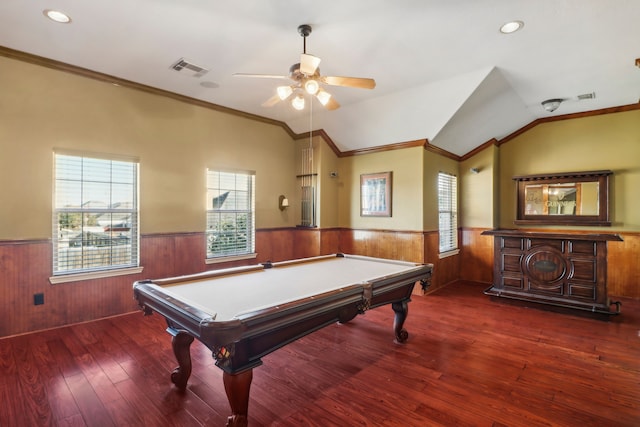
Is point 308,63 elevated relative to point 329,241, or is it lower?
elevated

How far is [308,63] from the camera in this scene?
2.53 m

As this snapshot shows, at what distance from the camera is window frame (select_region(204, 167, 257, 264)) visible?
16.0 ft

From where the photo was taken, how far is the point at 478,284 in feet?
19.1

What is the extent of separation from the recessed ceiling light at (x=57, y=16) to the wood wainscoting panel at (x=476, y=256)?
248 inches

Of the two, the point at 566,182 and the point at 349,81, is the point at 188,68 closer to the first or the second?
the point at 349,81

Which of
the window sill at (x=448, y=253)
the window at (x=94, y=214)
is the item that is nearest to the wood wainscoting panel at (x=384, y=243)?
the window sill at (x=448, y=253)

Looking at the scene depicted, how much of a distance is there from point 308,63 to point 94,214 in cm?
316

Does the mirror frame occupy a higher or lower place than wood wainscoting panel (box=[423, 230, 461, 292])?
higher

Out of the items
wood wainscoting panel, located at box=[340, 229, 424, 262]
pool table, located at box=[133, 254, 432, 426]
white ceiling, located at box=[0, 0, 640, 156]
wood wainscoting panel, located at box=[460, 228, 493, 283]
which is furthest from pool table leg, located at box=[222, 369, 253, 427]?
wood wainscoting panel, located at box=[460, 228, 493, 283]

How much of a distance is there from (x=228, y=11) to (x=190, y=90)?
6.33 feet

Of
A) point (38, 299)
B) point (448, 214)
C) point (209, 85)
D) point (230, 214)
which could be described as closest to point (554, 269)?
point (448, 214)

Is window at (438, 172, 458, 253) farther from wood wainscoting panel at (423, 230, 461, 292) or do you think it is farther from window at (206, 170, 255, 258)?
window at (206, 170, 255, 258)

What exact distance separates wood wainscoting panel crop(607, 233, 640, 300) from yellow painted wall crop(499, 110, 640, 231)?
0.74ft

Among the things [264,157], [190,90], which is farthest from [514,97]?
[190,90]
